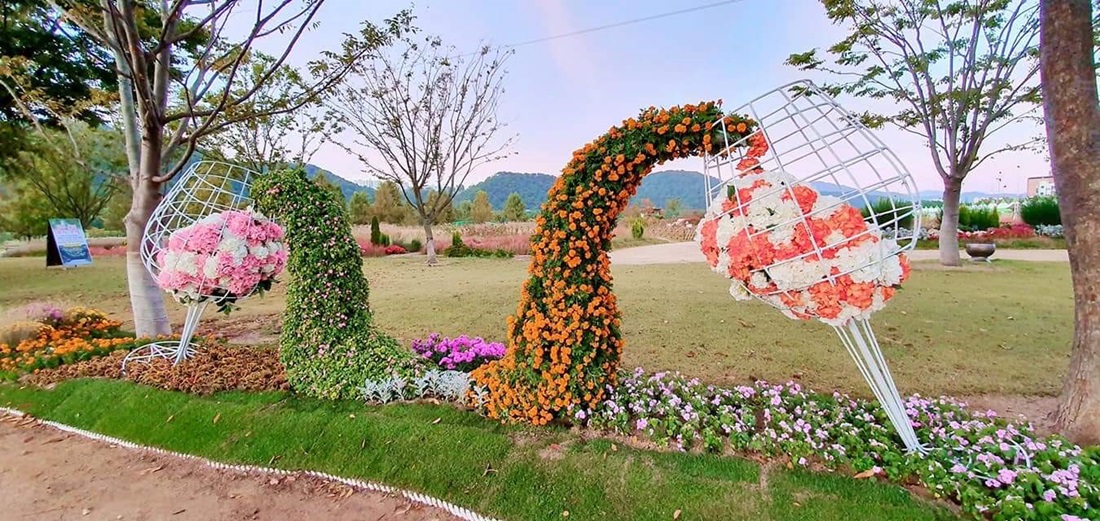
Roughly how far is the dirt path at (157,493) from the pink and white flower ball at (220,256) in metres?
1.31

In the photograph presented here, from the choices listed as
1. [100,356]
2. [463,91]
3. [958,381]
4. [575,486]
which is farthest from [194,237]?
[463,91]

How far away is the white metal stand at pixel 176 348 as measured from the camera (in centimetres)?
421

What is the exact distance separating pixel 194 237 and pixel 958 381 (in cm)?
668

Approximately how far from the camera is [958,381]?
161 inches

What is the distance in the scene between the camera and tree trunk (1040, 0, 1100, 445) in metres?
2.50

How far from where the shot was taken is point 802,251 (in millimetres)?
2195

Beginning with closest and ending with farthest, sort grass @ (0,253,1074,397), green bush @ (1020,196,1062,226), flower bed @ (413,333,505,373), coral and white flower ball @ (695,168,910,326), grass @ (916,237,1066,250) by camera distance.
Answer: coral and white flower ball @ (695,168,910,326) < flower bed @ (413,333,505,373) < grass @ (0,253,1074,397) < grass @ (916,237,1066,250) < green bush @ (1020,196,1062,226)

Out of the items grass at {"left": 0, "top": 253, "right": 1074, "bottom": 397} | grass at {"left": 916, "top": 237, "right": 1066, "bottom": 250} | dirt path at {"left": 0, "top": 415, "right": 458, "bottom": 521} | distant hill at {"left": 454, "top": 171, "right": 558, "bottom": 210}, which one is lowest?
dirt path at {"left": 0, "top": 415, "right": 458, "bottom": 521}

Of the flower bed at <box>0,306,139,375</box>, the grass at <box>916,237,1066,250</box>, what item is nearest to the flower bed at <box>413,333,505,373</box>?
the flower bed at <box>0,306,139,375</box>

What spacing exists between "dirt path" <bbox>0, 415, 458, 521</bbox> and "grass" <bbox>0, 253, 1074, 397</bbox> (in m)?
2.80

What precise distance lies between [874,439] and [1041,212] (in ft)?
73.5

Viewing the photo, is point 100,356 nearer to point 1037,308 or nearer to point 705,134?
point 705,134

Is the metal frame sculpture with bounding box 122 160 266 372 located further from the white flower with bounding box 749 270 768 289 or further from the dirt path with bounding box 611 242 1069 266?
the dirt path with bounding box 611 242 1069 266

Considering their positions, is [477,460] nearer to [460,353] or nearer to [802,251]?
[460,353]
